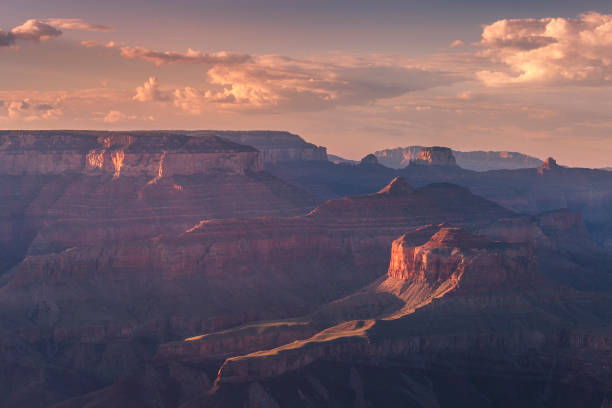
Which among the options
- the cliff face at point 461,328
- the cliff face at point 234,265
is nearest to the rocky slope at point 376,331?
the cliff face at point 461,328

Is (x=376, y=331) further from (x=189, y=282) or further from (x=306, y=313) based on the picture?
(x=189, y=282)

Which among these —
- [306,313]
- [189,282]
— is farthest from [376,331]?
[189,282]

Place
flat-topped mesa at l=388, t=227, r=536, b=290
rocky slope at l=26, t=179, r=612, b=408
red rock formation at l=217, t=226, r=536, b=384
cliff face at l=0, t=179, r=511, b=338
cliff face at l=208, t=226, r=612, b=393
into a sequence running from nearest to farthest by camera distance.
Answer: red rock formation at l=217, t=226, r=536, b=384 → rocky slope at l=26, t=179, r=612, b=408 → cliff face at l=208, t=226, r=612, b=393 → flat-topped mesa at l=388, t=227, r=536, b=290 → cliff face at l=0, t=179, r=511, b=338

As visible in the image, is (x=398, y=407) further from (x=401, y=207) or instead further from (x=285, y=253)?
(x=401, y=207)

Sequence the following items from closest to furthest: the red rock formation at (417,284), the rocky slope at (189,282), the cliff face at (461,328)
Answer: the red rock formation at (417,284)
the cliff face at (461,328)
the rocky slope at (189,282)

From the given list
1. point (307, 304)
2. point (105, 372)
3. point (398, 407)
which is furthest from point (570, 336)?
point (105, 372)

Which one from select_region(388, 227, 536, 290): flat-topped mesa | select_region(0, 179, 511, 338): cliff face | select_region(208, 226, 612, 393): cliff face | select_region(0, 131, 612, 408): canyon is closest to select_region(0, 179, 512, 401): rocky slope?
select_region(0, 179, 511, 338): cliff face

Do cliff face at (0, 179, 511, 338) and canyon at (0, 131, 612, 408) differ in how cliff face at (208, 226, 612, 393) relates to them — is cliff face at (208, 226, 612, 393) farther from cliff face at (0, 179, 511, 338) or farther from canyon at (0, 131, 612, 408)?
cliff face at (0, 179, 511, 338)

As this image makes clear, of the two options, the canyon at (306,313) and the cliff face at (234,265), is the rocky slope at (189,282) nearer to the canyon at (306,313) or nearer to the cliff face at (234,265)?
the cliff face at (234,265)
